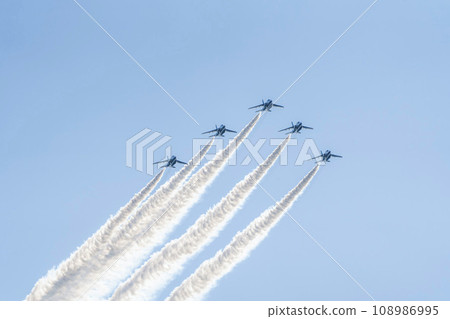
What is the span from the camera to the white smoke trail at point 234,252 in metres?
87.8

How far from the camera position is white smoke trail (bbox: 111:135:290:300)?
296ft

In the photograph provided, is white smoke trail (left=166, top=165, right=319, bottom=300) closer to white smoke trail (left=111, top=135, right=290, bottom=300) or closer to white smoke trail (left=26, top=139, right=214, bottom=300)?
white smoke trail (left=111, top=135, right=290, bottom=300)

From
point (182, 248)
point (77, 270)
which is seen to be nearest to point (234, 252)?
point (182, 248)

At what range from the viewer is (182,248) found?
9262 cm

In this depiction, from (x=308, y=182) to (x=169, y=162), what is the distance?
59.8 feet

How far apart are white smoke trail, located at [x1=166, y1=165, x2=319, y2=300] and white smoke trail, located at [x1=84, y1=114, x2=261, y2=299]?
25.8 feet

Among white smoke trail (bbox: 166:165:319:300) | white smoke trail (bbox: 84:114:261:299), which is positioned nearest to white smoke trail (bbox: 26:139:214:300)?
white smoke trail (bbox: 84:114:261:299)

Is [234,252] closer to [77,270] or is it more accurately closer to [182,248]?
[182,248]

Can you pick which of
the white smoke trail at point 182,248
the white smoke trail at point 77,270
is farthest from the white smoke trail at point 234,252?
the white smoke trail at point 77,270

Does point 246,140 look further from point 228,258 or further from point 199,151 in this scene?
point 228,258

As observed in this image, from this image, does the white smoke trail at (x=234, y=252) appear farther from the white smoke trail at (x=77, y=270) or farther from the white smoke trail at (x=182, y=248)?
the white smoke trail at (x=77, y=270)

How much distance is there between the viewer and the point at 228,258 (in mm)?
91062

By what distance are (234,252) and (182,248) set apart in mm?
5997
